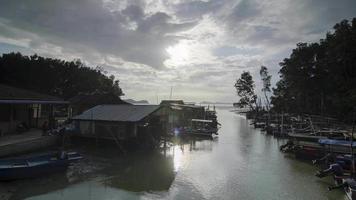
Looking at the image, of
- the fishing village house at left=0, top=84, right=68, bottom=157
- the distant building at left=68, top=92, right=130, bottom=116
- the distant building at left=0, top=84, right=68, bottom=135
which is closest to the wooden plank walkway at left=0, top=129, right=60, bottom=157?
the fishing village house at left=0, top=84, right=68, bottom=157

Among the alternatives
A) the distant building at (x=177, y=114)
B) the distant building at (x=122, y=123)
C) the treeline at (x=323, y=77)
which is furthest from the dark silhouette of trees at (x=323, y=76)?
the distant building at (x=122, y=123)

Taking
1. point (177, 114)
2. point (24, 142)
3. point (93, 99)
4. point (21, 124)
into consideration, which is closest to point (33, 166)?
point (24, 142)

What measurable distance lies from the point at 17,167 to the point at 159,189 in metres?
8.75

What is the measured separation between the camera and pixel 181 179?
1708 centimetres

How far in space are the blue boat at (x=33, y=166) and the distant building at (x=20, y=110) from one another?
24.0ft

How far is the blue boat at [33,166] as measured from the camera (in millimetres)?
14759

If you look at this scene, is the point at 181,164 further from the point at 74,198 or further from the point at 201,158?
the point at 74,198

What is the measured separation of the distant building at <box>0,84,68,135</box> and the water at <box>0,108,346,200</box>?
804 cm

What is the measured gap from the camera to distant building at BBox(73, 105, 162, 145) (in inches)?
949

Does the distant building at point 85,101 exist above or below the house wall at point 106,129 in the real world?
above

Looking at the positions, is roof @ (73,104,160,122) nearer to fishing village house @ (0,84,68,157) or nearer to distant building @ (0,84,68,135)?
fishing village house @ (0,84,68,157)

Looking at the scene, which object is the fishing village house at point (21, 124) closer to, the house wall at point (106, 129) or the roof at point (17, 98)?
the roof at point (17, 98)

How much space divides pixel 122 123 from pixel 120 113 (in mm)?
1849

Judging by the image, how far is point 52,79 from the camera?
153 ft
